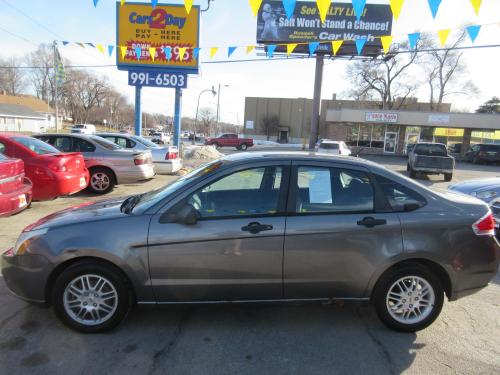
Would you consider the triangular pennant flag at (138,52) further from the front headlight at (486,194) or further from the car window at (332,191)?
the car window at (332,191)

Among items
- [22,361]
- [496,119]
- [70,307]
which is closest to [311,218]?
[70,307]

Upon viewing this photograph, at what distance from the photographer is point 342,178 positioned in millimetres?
3467

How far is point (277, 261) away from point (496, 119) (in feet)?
127

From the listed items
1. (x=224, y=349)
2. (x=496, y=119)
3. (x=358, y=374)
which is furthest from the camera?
(x=496, y=119)

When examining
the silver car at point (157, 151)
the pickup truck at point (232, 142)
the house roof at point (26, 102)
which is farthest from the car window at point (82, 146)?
the house roof at point (26, 102)

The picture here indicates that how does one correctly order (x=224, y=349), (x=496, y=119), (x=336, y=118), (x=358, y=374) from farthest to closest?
1. (x=336, y=118)
2. (x=496, y=119)
3. (x=224, y=349)
4. (x=358, y=374)

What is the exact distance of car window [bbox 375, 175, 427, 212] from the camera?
3.42m

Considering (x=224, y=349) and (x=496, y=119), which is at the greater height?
(x=496, y=119)

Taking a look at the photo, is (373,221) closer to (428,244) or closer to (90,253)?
(428,244)

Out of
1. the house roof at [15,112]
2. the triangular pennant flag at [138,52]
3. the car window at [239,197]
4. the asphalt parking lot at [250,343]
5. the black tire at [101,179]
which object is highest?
the triangular pennant flag at [138,52]

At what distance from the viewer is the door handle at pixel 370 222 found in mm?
3289

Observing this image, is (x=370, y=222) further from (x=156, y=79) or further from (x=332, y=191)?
(x=156, y=79)

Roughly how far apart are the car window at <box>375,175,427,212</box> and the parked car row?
498 centimetres

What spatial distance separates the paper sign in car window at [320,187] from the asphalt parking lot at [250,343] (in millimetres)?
1022
